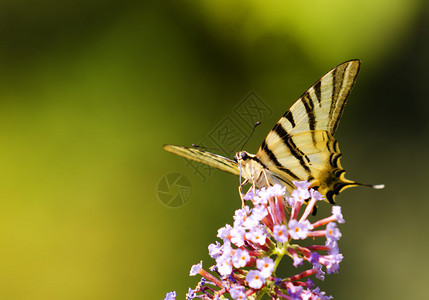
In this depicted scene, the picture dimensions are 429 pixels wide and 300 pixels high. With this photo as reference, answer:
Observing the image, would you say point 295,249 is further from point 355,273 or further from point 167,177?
point 355,273

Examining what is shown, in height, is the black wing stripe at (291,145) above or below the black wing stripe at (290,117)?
below

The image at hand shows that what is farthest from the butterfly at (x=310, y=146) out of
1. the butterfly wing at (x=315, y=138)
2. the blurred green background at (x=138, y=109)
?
the blurred green background at (x=138, y=109)

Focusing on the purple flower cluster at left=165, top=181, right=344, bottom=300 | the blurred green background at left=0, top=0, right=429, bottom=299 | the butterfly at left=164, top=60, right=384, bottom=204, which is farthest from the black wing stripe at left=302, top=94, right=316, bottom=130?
the blurred green background at left=0, top=0, right=429, bottom=299

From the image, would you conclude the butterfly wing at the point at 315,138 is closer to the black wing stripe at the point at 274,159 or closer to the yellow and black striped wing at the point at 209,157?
the black wing stripe at the point at 274,159

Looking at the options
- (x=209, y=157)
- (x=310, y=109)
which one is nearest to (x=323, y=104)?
(x=310, y=109)

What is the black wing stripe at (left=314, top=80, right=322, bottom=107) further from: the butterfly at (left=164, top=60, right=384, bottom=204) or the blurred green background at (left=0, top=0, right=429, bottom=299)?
the blurred green background at (left=0, top=0, right=429, bottom=299)

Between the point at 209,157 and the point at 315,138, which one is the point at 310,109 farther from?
the point at 209,157

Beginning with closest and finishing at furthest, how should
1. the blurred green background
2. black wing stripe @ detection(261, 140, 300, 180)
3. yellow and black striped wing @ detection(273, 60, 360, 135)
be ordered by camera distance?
yellow and black striped wing @ detection(273, 60, 360, 135) < black wing stripe @ detection(261, 140, 300, 180) < the blurred green background
